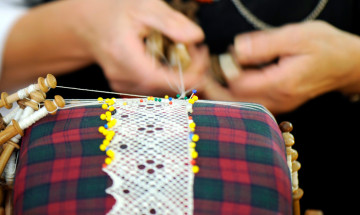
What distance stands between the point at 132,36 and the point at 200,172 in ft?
1.13

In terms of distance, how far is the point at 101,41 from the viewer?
2.61 ft

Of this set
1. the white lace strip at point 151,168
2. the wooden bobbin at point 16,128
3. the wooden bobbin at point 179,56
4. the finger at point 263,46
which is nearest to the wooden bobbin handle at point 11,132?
the wooden bobbin at point 16,128

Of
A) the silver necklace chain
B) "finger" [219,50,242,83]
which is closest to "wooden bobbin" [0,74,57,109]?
"finger" [219,50,242,83]

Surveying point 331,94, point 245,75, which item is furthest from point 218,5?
point 331,94

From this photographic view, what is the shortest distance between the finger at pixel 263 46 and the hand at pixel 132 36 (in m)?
0.08

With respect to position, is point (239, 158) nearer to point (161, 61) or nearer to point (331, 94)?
point (161, 61)

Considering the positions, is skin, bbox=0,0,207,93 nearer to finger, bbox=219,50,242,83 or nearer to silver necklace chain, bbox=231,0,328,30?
finger, bbox=219,50,242,83

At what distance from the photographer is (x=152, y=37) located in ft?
2.45

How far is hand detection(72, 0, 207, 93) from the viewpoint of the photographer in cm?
72

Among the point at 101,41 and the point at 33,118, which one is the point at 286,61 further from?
the point at 33,118

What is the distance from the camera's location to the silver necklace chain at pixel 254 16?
90 centimetres

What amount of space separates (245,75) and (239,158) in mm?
270

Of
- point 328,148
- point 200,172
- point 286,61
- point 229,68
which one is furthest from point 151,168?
point 328,148

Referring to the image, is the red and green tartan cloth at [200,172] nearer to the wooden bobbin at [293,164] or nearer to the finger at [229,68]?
the wooden bobbin at [293,164]
